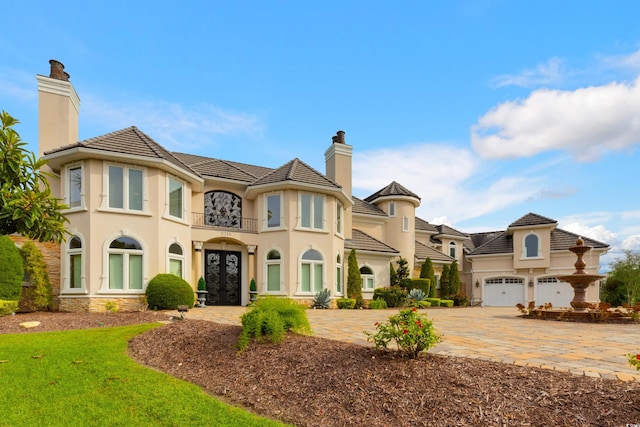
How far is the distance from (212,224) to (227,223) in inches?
29.8

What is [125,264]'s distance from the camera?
603 inches

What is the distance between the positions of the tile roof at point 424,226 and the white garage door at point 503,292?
6185mm

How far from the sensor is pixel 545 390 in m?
4.26

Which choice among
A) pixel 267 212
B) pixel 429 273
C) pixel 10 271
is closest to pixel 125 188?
pixel 10 271

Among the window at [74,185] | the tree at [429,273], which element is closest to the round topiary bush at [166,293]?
the window at [74,185]

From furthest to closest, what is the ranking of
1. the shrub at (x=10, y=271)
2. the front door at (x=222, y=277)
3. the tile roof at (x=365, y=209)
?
the tile roof at (x=365, y=209)
the front door at (x=222, y=277)
the shrub at (x=10, y=271)

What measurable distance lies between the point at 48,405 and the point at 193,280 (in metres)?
13.6

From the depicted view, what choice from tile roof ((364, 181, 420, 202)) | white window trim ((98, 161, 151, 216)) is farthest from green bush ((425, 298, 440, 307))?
white window trim ((98, 161, 151, 216))

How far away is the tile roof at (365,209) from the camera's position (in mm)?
27391

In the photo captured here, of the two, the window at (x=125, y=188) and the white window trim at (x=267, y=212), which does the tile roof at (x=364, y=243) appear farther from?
the window at (x=125, y=188)

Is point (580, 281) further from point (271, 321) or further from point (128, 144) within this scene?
point (128, 144)

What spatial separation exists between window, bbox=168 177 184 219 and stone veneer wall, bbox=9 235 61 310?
186 inches

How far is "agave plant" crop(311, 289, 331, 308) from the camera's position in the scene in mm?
18922

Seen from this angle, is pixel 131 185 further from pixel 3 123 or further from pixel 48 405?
pixel 48 405
